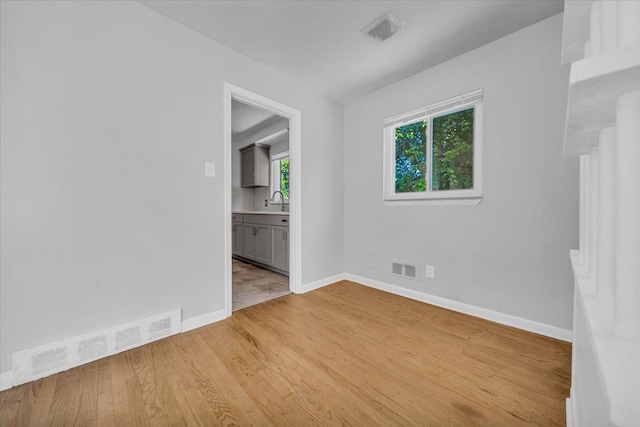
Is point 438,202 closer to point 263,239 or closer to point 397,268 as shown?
point 397,268

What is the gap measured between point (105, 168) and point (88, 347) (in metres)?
1.16

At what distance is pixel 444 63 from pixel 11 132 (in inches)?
129

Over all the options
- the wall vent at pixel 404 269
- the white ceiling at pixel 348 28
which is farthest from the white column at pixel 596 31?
the wall vent at pixel 404 269

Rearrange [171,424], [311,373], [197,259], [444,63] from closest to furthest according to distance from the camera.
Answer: [171,424], [311,373], [197,259], [444,63]

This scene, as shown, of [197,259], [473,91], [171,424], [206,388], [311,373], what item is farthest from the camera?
[473,91]

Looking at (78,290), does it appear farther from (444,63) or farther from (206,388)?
(444,63)

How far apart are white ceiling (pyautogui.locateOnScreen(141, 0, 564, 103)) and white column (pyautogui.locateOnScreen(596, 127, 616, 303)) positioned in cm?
190

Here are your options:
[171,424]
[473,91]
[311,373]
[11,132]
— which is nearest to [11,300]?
[11,132]

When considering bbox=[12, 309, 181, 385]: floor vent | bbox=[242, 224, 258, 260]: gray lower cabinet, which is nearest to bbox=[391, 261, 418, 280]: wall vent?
bbox=[12, 309, 181, 385]: floor vent

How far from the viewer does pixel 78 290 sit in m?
1.61

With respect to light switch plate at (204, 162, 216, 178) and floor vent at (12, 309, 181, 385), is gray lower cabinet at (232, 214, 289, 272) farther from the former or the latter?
floor vent at (12, 309, 181, 385)

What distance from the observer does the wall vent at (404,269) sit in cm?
272

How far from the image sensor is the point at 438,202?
255cm

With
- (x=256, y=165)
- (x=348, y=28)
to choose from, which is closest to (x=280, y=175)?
(x=256, y=165)
